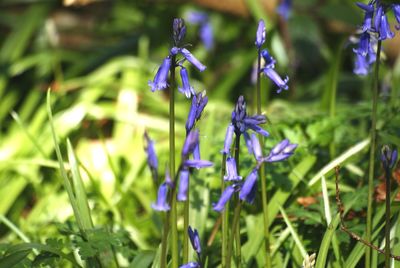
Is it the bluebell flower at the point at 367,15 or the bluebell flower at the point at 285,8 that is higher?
the bluebell flower at the point at 285,8

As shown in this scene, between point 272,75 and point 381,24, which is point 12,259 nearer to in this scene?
point 272,75

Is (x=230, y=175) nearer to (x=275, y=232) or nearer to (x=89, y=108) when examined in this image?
(x=275, y=232)

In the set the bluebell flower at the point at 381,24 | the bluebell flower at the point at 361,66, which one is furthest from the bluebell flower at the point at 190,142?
the bluebell flower at the point at 361,66

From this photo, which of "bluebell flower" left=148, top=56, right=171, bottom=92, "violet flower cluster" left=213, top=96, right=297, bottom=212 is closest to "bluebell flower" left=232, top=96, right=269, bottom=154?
"violet flower cluster" left=213, top=96, right=297, bottom=212

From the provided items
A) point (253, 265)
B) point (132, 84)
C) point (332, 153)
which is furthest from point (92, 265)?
point (132, 84)

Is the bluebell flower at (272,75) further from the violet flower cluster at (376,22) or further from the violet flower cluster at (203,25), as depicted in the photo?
the violet flower cluster at (203,25)

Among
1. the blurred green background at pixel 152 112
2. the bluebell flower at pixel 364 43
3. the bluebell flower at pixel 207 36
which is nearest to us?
the bluebell flower at pixel 364 43
